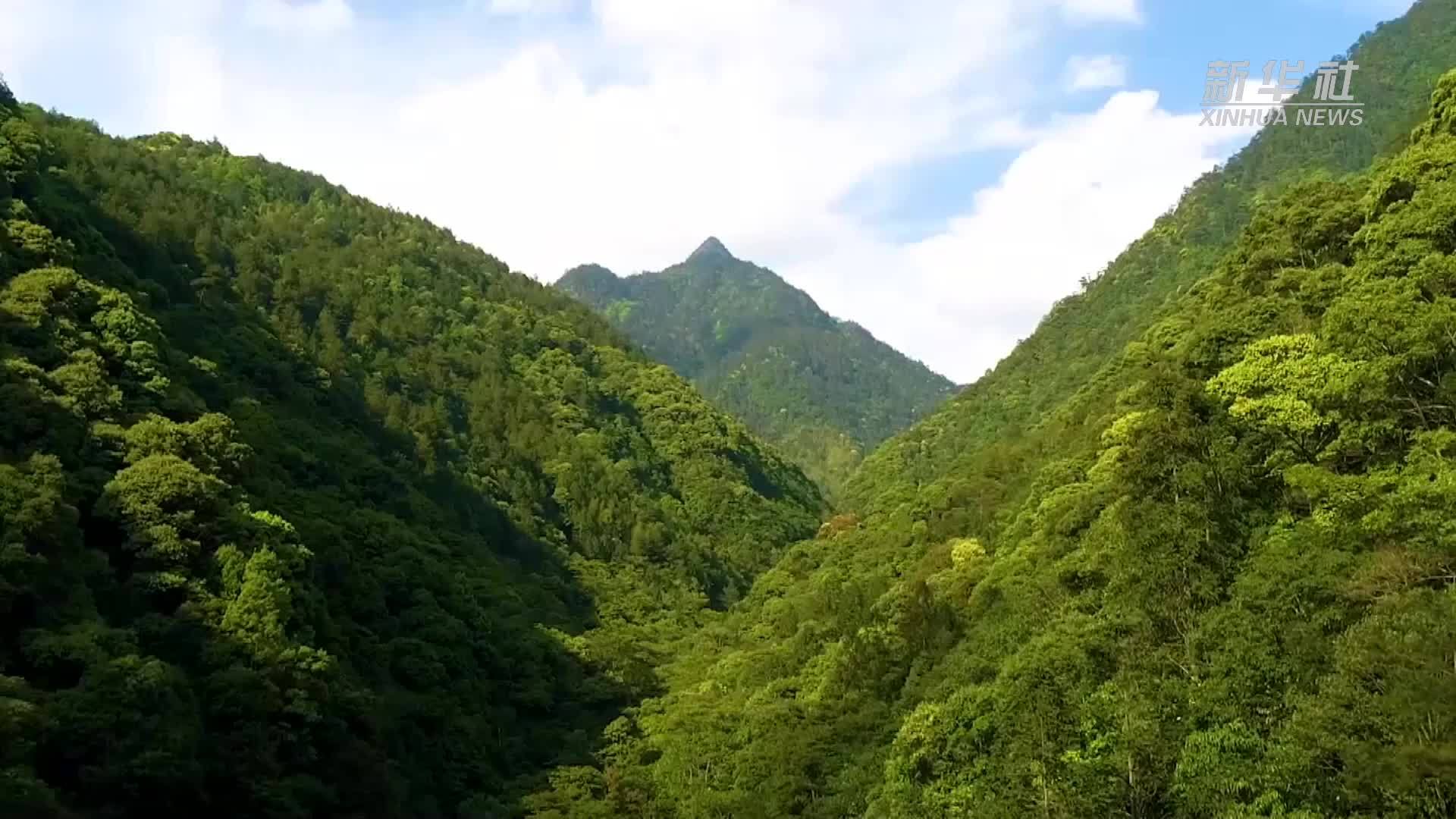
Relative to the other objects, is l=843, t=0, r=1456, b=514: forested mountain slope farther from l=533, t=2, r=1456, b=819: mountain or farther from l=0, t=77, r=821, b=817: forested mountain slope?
l=533, t=2, r=1456, b=819: mountain

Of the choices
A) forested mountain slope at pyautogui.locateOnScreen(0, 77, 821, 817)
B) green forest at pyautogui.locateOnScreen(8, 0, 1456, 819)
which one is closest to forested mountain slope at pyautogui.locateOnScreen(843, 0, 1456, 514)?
green forest at pyautogui.locateOnScreen(8, 0, 1456, 819)

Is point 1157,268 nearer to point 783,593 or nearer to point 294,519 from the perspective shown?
point 783,593

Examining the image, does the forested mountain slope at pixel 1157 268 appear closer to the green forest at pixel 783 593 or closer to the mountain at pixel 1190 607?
the green forest at pixel 783 593

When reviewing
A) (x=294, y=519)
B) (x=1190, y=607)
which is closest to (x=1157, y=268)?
(x=1190, y=607)

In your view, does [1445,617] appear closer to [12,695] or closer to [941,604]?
[941,604]

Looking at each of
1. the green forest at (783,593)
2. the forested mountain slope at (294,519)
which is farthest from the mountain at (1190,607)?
the forested mountain slope at (294,519)

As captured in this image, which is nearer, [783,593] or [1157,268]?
[783,593]
